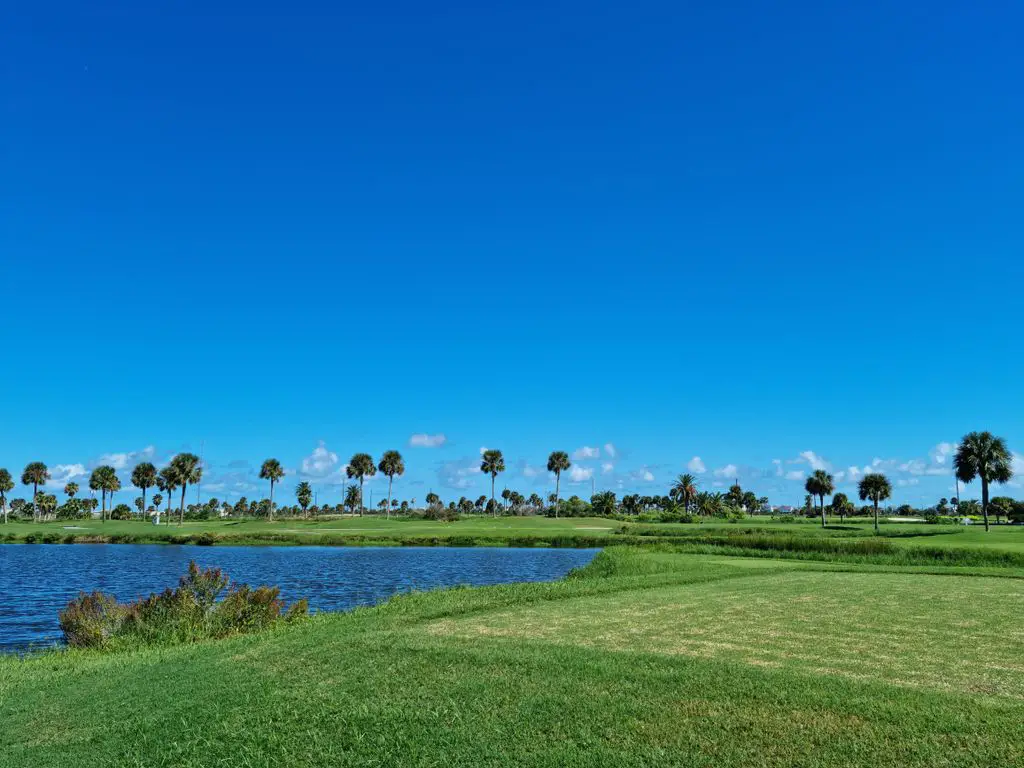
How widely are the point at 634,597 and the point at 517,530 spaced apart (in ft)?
250

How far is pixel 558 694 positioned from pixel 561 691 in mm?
158

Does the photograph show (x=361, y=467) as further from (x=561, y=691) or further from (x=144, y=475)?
(x=561, y=691)

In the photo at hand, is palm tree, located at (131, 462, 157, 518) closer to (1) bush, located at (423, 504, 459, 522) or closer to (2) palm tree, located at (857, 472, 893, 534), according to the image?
(1) bush, located at (423, 504, 459, 522)

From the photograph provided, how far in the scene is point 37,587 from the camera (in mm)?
39062

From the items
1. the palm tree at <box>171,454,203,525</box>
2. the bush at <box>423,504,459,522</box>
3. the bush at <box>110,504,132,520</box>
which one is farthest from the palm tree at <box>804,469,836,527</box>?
the bush at <box>110,504,132,520</box>

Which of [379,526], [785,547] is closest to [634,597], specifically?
[785,547]

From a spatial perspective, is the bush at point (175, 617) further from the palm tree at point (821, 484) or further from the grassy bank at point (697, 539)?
the palm tree at point (821, 484)

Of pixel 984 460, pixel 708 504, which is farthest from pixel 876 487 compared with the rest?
pixel 708 504

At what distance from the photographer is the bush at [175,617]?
18.2 meters

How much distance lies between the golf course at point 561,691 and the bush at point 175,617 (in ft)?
5.77

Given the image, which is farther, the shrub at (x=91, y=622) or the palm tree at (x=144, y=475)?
the palm tree at (x=144, y=475)

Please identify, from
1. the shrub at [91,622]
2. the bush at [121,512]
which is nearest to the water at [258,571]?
the shrub at [91,622]

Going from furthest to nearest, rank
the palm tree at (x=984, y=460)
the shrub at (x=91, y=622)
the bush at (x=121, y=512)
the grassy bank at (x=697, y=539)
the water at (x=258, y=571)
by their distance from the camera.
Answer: the bush at (x=121, y=512)
the palm tree at (x=984, y=460)
the grassy bank at (x=697, y=539)
the water at (x=258, y=571)
the shrub at (x=91, y=622)

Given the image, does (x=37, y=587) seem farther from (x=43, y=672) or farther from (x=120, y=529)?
(x=120, y=529)
